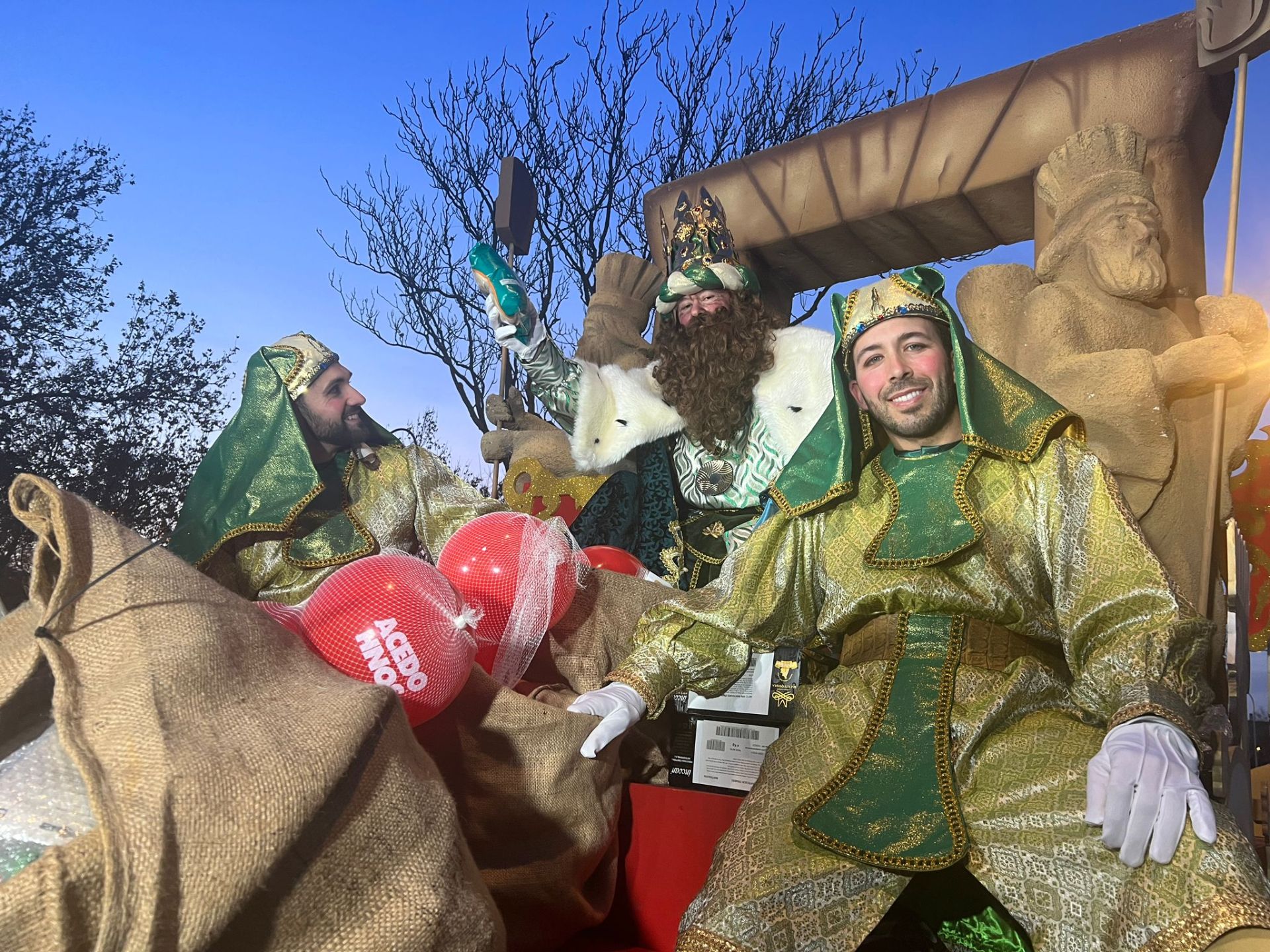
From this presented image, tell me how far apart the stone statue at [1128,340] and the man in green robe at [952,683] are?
1.14m

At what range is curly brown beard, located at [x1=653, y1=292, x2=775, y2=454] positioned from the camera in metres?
3.55

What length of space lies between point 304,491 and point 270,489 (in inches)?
4.5

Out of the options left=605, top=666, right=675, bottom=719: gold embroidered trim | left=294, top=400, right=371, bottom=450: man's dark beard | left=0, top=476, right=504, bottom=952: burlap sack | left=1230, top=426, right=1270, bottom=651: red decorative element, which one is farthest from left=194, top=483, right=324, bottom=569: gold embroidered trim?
left=1230, top=426, right=1270, bottom=651: red decorative element

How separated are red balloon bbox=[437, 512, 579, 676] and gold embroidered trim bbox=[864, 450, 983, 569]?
87cm

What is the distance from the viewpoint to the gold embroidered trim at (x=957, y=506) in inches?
72.7

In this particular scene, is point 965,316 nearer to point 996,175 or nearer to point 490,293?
point 996,175

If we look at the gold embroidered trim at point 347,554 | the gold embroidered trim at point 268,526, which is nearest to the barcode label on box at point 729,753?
the gold embroidered trim at point 347,554

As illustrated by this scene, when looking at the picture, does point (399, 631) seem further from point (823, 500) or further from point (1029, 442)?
point (1029, 442)

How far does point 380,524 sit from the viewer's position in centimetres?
337

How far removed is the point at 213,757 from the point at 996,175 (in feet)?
11.5

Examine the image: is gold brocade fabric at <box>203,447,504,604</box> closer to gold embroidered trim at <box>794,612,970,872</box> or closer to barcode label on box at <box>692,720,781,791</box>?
barcode label on box at <box>692,720,781,791</box>

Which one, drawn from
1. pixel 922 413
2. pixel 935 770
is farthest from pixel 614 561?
pixel 935 770

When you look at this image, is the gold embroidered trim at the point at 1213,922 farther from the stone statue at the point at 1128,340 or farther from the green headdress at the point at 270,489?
the green headdress at the point at 270,489

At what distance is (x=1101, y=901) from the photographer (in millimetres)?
1421
